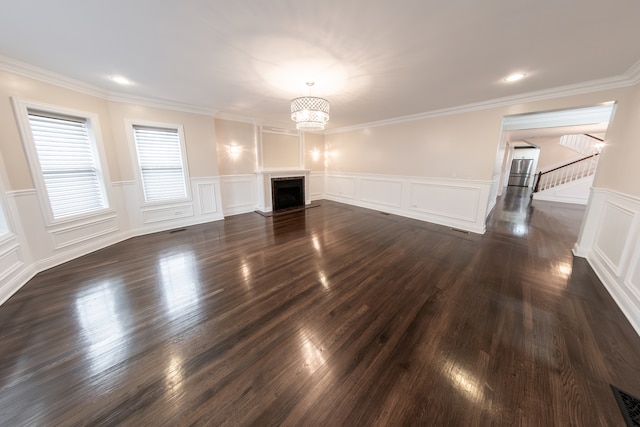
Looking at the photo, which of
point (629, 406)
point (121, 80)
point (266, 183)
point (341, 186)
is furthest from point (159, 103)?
point (629, 406)

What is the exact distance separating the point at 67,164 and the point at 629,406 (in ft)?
19.9

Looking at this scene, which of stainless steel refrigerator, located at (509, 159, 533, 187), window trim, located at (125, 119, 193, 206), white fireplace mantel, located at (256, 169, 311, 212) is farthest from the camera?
stainless steel refrigerator, located at (509, 159, 533, 187)

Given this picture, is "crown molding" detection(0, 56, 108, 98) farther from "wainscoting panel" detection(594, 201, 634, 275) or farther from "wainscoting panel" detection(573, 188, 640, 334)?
"wainscoting panel" detection(594, 201, 634, 275)

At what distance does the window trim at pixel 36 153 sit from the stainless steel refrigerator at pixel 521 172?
1656 cm

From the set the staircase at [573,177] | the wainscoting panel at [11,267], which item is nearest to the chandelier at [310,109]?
the wainscoting panel at [11,267]

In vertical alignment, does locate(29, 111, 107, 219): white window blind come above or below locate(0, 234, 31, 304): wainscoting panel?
above

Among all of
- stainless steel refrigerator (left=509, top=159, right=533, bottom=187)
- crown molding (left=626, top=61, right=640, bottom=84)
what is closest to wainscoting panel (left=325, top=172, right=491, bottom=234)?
crown molding (left=626, top=61, right=640, bottom=84)

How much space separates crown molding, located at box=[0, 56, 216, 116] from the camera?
96.0 inches


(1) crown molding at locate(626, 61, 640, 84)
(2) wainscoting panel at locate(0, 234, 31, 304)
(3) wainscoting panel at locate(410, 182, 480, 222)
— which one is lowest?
(2) wainscoting panel at locate(0, 234, 31, 304)

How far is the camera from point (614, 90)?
279cm

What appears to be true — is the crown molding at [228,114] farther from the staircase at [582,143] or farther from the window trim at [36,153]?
the staircase at [582,143]

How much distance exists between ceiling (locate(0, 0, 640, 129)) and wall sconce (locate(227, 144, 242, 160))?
73.6 inches

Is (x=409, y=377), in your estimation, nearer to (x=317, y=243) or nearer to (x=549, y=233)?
(x=317, y=243)

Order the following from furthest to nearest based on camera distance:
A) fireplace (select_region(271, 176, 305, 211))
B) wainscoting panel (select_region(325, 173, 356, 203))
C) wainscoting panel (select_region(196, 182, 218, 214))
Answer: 1. wainscoting panel (select_region(325, 173, 356, 203))
2. fireplace (select_region(271, 176, 305, 211))
3. wainscoting panel (select_region(196, 182, 218, 214))
